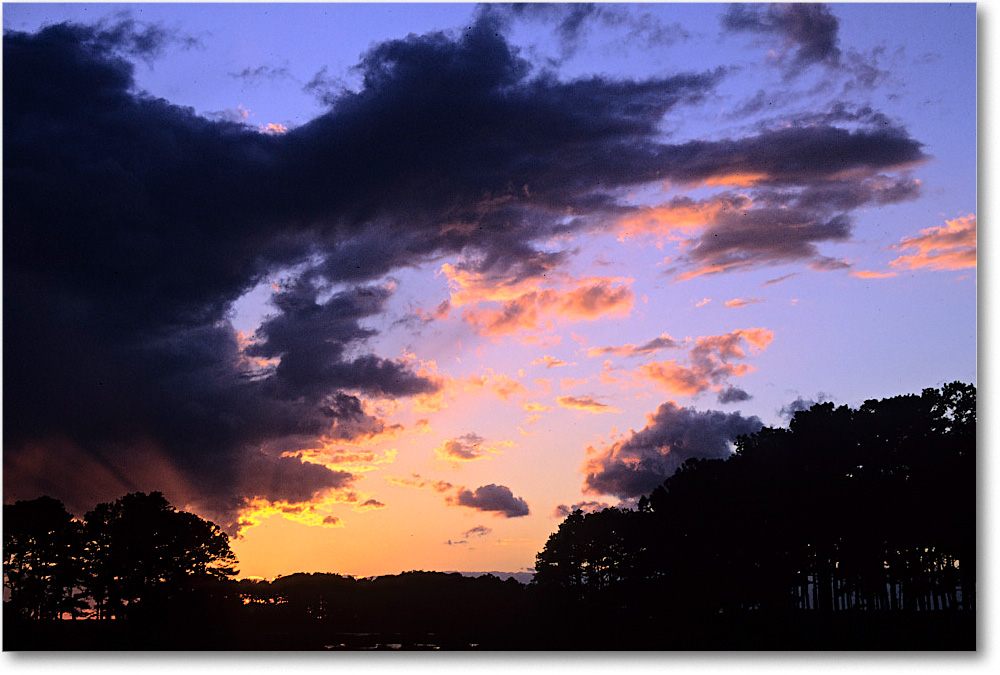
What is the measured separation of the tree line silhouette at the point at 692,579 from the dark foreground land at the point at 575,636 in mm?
33

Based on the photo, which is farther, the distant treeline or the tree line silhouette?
the distant treeline

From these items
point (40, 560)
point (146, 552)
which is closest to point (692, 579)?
point (40, 560)

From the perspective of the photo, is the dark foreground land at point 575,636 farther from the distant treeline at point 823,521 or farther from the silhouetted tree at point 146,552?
the silhouetted tree at point 146,552

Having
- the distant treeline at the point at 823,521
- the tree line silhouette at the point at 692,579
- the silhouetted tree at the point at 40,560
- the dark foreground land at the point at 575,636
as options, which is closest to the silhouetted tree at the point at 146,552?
the tree line silhouette at the point at 692,579

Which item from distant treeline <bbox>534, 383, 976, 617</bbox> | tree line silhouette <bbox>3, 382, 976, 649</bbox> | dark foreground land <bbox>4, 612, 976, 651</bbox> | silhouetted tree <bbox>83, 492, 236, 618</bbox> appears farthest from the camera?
silhouetted tree <bbox>83, 492, 236, 618</bbox>

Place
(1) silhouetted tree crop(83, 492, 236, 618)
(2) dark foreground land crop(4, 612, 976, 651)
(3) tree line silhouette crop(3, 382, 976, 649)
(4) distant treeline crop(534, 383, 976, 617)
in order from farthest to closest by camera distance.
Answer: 1. (1) silhouetted tree crop(83, 492, 236, 618)
2. (4) distant treeline crop(534, 383, 976, 617)
3. (3) tree line silhouette crop(3, 382, 976, 649)
4. (2) dark foreground land crop(4, 612, 976, 651)

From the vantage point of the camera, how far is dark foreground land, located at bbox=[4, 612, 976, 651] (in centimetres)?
1070

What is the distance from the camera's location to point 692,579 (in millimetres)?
15109

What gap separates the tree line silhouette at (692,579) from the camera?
36.4 feet

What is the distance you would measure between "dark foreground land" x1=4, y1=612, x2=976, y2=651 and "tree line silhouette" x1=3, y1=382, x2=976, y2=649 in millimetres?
33

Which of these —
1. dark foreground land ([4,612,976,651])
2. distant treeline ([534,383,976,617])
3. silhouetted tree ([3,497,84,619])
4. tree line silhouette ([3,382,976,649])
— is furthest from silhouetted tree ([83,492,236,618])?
distant treeline ([534,383,976,617])

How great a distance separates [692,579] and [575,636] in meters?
4.63

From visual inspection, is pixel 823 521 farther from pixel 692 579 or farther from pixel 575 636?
pixel 575 636

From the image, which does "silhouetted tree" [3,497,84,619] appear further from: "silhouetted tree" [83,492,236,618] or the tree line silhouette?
"silhouetted tree" [83,492,236,618]
